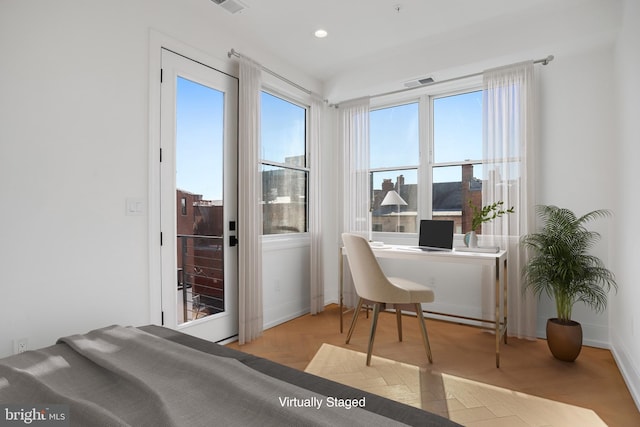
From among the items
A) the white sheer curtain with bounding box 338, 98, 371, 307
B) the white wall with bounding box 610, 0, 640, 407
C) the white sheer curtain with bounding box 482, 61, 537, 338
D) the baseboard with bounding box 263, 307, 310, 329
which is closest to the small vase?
the white sheer curtain with bounding box 482, 61, 537, 338

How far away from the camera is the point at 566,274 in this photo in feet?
8.48

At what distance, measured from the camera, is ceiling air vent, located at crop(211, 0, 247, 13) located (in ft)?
8.47

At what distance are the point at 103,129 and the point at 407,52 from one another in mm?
2846

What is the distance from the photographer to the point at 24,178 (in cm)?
182

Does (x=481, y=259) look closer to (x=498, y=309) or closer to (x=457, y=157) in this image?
(x=498, y=309)

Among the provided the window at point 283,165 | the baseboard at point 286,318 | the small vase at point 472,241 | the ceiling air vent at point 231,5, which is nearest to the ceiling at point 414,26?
the ceiling air vent at point 231,5

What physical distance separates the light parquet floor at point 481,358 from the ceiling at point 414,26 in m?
2.56

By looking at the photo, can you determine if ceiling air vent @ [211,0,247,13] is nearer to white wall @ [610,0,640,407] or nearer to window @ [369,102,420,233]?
window @ [369,102,420,233]

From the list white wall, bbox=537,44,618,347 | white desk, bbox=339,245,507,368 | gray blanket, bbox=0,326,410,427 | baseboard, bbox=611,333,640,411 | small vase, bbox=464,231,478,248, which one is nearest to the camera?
gray blanket, bbox=0,326,410,427

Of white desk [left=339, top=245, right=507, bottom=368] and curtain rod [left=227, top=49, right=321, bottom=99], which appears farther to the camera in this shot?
curtain rod [left=227, top=49, right=321, bottom=99]

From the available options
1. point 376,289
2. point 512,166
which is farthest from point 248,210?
point 512,166

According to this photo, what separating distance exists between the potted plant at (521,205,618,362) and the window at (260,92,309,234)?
2300 millimetres

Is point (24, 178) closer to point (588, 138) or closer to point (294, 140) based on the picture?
point (294, 140)

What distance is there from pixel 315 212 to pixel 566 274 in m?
2.40
